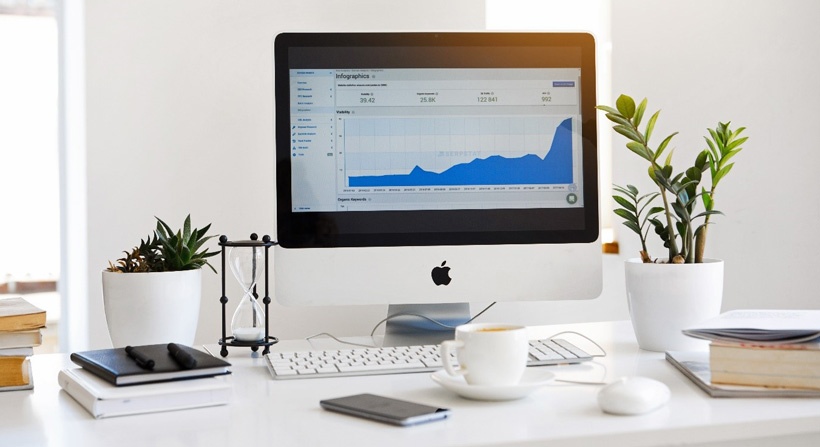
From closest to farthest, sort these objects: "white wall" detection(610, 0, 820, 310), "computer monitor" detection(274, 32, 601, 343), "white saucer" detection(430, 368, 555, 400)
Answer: "white saucer" detection(430, 368, 555, 400) < "computer monitor" detection(274, 32, 601, 343) < "white wall" detection(610, 0, 820, 310)

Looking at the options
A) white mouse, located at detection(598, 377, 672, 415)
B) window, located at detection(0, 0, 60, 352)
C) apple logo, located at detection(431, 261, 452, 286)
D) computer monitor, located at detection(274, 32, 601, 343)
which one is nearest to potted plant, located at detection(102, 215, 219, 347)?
computer monitor, located at detection(274, 32, 601, 343)

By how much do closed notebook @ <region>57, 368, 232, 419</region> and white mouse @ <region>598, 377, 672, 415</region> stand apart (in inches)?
17.1

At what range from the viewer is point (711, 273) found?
1272 millimetres

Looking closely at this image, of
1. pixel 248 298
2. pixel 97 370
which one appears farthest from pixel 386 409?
pixel 248 298

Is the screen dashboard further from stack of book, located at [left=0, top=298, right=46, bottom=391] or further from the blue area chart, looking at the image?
stack of book, located at [left=0, top=298, right=46, bottom=391]

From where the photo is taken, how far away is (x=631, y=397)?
2.95ft

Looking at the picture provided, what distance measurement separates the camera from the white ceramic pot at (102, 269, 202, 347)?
4.17 feet

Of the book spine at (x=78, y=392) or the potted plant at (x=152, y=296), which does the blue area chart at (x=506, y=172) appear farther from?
the book spine at (x=78, y=392)

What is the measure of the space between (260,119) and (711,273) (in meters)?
1.01

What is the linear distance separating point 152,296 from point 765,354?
869mm

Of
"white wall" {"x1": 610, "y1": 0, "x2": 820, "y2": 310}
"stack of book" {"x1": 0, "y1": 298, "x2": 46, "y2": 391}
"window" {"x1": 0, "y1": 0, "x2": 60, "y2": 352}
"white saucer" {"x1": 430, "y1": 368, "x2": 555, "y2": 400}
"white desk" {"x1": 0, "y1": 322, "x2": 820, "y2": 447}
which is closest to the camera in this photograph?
"white desk" {"x1": 0, "y1": 322, "x2": 820, "y2": 447}

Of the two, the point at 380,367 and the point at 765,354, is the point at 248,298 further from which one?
the point at 765,354

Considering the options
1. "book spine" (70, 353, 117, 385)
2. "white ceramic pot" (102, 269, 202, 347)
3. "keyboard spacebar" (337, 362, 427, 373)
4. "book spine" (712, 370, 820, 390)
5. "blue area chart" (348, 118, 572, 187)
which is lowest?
"keyboard spacebar" (337, 362, 427, 373)

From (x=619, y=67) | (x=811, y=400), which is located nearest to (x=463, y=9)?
(x=619, y=67)
